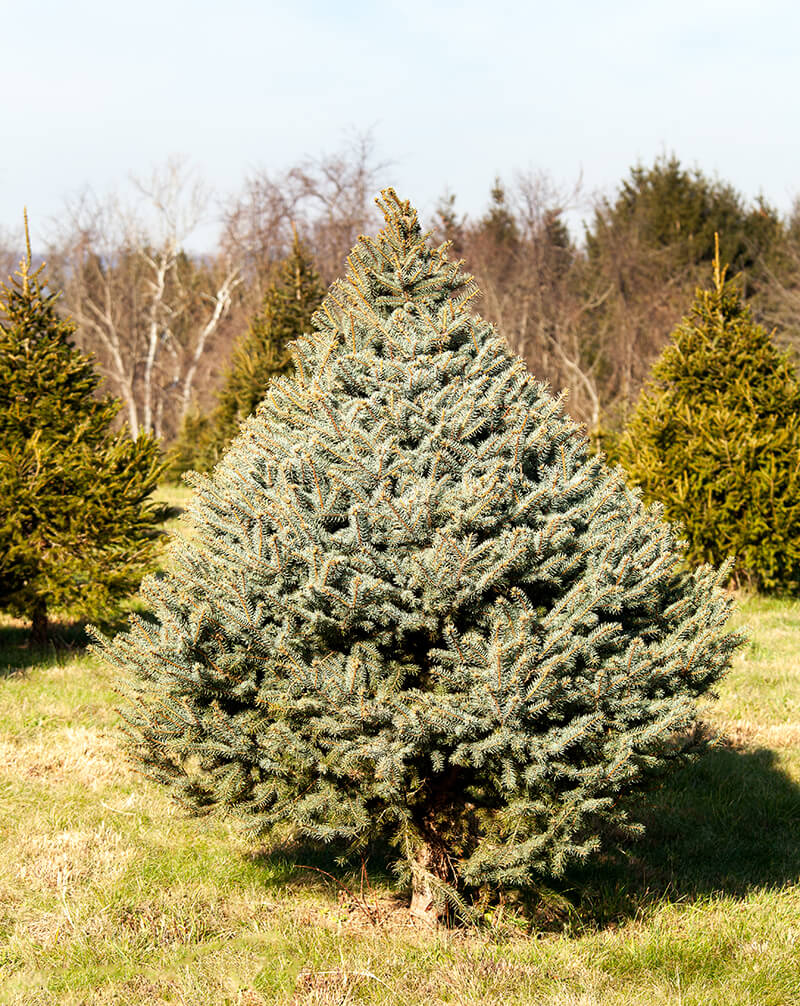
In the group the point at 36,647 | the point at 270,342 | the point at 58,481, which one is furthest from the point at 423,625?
the point at 270,342

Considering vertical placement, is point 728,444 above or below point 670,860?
above

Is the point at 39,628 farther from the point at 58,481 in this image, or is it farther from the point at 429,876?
the point at 429,876

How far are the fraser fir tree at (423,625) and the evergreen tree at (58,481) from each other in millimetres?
4301

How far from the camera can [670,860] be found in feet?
15.2

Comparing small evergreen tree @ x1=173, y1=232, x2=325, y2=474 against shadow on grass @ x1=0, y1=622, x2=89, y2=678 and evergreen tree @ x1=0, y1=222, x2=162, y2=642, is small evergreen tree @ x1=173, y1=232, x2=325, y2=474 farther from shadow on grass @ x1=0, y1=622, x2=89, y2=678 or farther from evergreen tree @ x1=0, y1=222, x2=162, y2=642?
evergreen tree @ x1=0, y1=222, x2=162, y2=642

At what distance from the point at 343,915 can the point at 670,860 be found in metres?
1.78

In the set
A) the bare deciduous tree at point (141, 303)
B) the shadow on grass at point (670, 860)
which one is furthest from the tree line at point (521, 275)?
the shadow on grass at point (670, 860)

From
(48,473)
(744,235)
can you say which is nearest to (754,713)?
(48,473)

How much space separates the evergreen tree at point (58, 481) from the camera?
7859mm

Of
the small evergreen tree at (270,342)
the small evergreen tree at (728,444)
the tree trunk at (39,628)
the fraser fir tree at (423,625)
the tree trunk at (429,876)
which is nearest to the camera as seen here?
the fraser fir tree at (423,625)

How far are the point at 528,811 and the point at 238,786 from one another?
1165 millimetres

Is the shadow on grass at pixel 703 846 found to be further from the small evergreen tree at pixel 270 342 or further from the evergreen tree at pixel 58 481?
the small evergreen tree at pixel 270 342

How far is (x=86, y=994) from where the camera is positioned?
3318mm

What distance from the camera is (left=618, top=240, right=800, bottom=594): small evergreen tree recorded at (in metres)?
9.66
